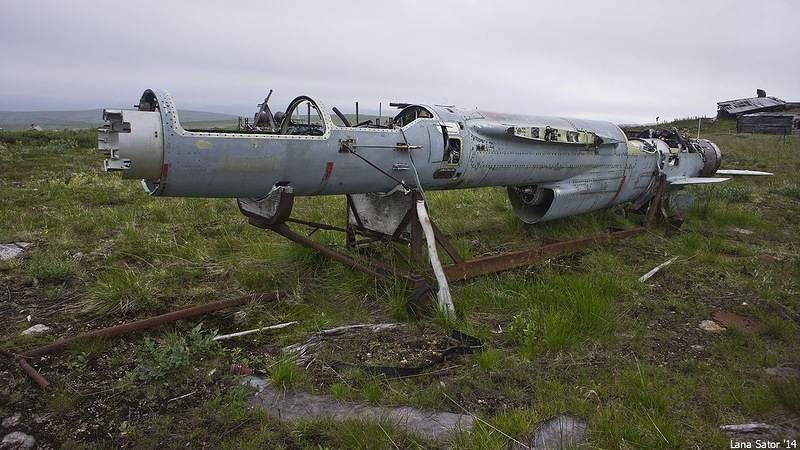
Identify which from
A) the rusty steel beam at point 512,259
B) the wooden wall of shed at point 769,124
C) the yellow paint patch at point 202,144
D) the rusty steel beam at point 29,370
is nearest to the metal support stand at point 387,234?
the rusty steel beam at point 512,259

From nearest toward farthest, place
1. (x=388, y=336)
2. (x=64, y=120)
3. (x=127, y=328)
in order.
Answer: (x=127, y=328)
(x=388, y=336)
(x=64, y=120)

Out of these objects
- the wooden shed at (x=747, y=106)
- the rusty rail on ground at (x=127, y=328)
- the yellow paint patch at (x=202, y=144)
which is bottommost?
the rusty rail on ground at (x=127, y=328)

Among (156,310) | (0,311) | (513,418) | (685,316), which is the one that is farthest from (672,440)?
(0,311)

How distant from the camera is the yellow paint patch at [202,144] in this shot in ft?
12.9

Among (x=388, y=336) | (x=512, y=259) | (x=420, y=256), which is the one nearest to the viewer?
(x=388, y=336)

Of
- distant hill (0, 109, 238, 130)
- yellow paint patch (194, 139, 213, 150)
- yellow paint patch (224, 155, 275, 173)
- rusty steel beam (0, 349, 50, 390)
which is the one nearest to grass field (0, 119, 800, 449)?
rusty steel beam (0, 349, 50, 390)

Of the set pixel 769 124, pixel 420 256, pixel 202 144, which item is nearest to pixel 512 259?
pixel 420 256

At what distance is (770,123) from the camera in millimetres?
22609

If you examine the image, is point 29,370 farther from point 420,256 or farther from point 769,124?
point 769,124

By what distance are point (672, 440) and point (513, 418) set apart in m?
0.90

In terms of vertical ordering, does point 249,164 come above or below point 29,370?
above

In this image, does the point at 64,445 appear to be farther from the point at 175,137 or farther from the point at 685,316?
the point at 685,316

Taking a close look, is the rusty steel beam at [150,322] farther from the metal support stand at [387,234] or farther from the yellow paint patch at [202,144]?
the yellow paint patch at [202,144]

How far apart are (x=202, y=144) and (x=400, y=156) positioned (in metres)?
1.89
